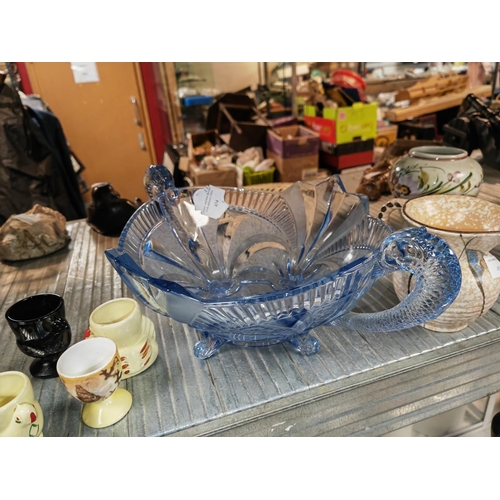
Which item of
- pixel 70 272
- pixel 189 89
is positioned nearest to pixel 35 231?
pixel 70 272

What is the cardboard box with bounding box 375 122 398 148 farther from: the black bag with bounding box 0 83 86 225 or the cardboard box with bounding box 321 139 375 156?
the black bag with bounding box 0 83 86 225

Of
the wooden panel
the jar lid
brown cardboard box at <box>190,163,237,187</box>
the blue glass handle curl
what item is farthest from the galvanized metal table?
→ the wooden panel

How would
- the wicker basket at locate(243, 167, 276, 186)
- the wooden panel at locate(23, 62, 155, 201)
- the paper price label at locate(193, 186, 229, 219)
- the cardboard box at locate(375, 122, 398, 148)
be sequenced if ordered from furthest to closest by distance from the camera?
the wooden panel at locate(23, 62, 155, 201) < the cardboard box at locate(375, 122, 398, 148) < the wicker basket at locate(243, 167, 276, 186) < the paper price label at locate(193, 186, 229, 219)

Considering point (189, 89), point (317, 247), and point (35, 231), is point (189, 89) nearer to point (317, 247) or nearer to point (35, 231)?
point (35, 231)

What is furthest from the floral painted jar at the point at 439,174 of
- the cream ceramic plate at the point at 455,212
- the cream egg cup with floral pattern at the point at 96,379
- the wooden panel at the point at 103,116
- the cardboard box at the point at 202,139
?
the wooden panel at the point at 103,116

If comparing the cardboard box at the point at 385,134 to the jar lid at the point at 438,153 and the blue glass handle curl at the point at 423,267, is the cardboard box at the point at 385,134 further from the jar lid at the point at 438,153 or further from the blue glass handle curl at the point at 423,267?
the blue glass handle curl at the point at 423,267

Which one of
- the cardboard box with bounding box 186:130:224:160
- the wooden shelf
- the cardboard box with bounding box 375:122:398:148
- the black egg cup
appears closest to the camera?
the black egg cup

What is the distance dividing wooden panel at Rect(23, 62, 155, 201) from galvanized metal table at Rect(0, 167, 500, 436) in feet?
9.50

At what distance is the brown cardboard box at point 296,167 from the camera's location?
1.99 meters

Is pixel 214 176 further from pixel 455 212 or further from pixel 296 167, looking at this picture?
pixel 455 212

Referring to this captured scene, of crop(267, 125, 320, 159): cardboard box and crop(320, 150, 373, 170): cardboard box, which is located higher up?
crop(267, 125, 320, 159): cardboard box

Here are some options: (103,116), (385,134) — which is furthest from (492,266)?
(103,116)

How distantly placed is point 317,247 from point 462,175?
15.0 inches

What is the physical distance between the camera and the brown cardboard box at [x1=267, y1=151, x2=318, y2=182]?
6.52 feet
